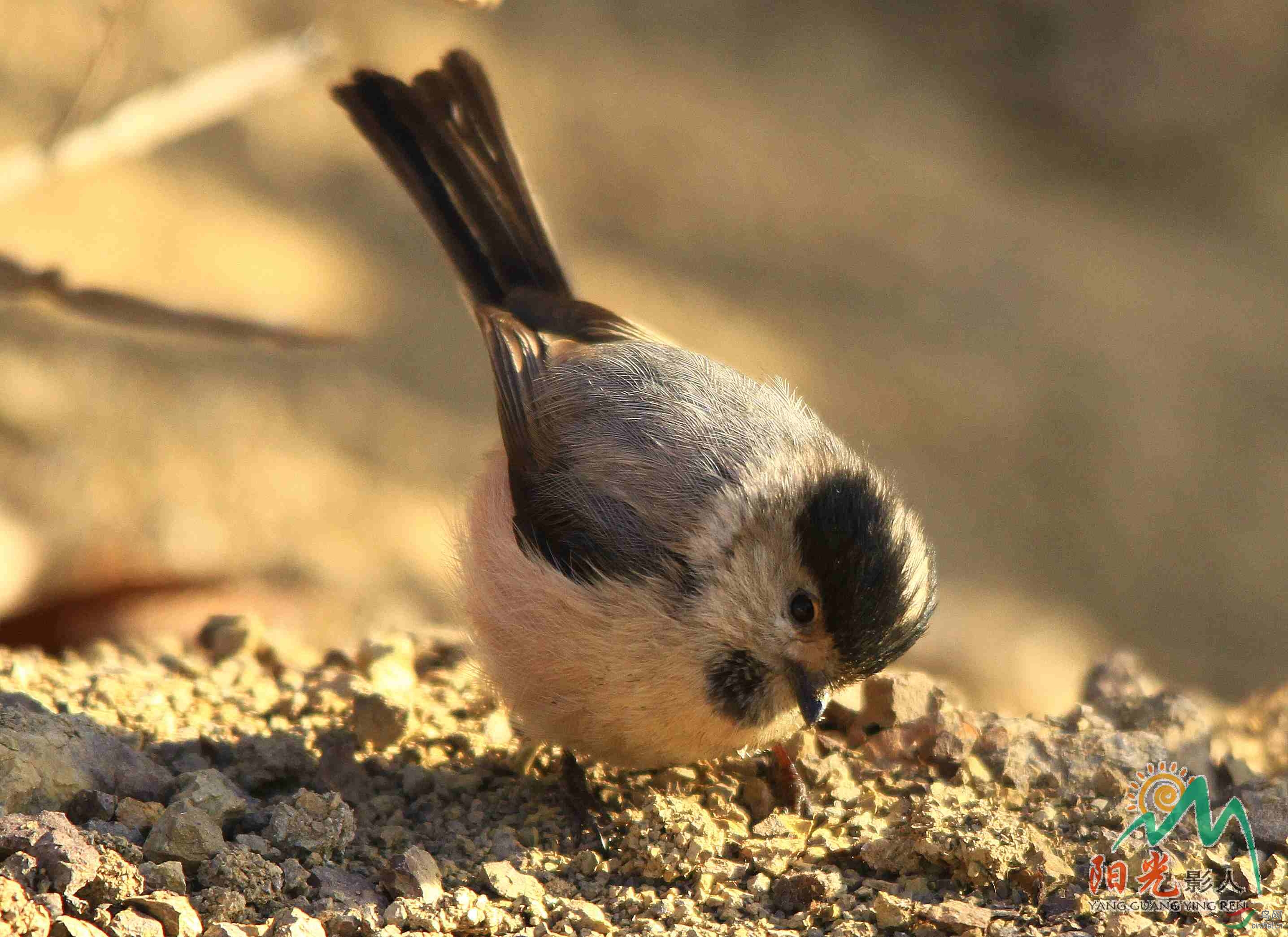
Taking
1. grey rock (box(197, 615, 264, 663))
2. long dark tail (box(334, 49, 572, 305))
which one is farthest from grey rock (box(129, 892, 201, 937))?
long dark tail (box(334, 49, 572, 305))

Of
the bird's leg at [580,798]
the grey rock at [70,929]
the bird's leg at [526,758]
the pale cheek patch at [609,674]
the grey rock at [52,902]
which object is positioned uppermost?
the pale cheek patch at [609,674]

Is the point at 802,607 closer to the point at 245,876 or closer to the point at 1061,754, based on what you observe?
the point at 1061,754

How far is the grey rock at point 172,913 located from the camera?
2.49 metres

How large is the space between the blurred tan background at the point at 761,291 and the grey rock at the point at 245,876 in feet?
4.76

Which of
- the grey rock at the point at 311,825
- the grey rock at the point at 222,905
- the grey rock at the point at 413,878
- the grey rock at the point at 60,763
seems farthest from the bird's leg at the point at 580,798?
the grey rock at the point at 60,763

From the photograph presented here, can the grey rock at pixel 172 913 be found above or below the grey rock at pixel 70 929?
above

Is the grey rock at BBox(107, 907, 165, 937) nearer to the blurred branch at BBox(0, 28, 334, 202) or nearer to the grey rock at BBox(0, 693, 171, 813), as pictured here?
the grey rock at BBox(0, 693, 171, 813)

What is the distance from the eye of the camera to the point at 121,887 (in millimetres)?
2545

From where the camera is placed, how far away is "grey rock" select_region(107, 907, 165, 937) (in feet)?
8.03

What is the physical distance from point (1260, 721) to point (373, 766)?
275 centimetres

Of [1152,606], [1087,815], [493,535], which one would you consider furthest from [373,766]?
[1152,606]

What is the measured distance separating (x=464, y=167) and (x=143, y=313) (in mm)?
1077

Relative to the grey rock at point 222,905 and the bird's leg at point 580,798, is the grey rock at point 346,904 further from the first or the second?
the bird's leg at point 580,798

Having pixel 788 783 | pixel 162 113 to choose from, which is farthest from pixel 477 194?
pixel 788 783
